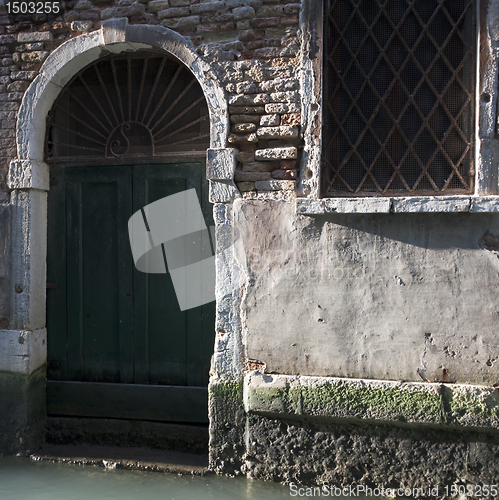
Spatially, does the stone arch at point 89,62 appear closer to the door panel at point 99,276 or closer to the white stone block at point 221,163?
the white stone block at point 221,163

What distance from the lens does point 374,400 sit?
296 centimetres

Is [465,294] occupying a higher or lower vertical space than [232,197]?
lower

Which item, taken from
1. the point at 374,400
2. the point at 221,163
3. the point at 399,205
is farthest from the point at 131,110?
the point at 374,400

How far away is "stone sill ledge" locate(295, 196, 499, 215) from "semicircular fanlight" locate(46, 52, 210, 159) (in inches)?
41.3

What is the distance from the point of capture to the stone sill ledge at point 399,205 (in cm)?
285

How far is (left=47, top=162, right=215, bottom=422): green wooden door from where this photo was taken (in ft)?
11.9

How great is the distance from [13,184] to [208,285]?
1650 mm

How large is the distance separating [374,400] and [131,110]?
2.72m

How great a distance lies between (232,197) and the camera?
10.5ft

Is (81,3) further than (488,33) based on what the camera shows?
Yes

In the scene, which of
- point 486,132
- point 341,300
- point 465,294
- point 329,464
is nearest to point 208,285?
point 341,300

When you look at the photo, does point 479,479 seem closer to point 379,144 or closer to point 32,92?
point 379,144

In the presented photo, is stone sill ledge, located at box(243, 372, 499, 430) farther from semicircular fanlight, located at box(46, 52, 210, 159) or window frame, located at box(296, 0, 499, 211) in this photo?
semicircular fanlight, located at box(46, 52, 210, 159)

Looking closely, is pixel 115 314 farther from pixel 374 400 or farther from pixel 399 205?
pixel 399 205
